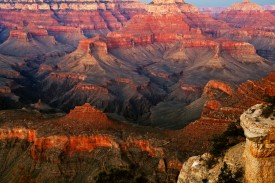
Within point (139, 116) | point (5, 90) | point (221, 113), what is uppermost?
point (221, 113)

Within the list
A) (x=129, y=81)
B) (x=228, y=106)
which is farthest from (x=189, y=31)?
(x=228, y=106)

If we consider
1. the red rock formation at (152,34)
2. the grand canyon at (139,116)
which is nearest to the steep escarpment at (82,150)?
the grand canyon at (139,116)

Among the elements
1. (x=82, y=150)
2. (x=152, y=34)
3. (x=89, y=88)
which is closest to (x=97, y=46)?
(x=89, y=88)

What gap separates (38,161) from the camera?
170ft

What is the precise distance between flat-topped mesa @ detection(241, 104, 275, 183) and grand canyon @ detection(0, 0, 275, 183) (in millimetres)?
58

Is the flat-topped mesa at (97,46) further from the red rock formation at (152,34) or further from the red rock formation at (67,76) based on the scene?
the red rock formation at (67,76)

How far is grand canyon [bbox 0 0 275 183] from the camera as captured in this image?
29.1m

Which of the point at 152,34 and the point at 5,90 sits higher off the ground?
the point at 152,34

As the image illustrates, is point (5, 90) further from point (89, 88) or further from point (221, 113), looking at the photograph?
point (221, 113)

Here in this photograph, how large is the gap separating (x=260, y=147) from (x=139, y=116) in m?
80.8

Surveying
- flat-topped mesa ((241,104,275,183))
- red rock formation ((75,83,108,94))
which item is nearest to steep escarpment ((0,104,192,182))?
flat-topped mesa ((241,104,275,183))

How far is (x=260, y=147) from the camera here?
24469 mm

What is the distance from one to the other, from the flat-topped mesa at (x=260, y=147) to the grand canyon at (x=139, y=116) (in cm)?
6

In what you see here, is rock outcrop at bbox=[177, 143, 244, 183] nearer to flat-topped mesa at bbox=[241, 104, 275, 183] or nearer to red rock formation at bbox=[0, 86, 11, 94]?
flat-topped mesa at bbox=[241, 104, 275, 183]
